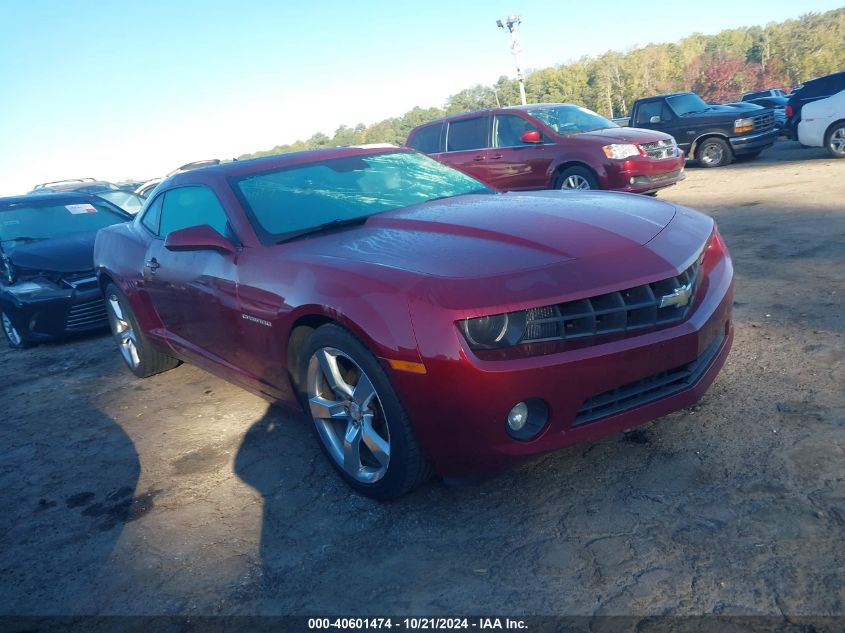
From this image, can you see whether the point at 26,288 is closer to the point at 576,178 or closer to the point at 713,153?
the point at 576,178

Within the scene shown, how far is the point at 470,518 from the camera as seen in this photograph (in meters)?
2.49

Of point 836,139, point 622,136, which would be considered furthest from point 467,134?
point 836,139

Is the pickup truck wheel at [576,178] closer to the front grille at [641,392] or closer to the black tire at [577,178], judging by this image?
the black tire at [577,178]

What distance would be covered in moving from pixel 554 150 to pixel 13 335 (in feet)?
23.1

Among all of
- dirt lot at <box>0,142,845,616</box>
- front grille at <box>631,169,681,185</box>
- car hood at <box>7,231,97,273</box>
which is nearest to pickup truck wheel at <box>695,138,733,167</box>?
front grille at <box>631,169,681,185</box>

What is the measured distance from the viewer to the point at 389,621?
6.57 ft

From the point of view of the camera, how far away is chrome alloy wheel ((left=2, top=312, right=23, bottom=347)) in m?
6.61

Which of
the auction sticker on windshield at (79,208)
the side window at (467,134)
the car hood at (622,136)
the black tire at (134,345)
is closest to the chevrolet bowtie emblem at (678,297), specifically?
the black tire at (134,345)

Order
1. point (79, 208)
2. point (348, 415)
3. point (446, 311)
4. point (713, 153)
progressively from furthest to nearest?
point (713, 153), point (79, 208), point (348, 415), point (446, 311)

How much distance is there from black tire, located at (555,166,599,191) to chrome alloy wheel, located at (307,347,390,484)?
6.86 metres

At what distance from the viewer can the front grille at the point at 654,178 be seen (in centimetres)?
867

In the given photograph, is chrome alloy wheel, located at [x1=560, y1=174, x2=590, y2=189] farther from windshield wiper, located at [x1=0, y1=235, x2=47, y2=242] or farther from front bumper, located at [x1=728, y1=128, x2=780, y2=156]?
windshield wiper, located at [x1=0, y1=235, x2=47, y2=242]

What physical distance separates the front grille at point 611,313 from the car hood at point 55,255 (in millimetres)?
5615

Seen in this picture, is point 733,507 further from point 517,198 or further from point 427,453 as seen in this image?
point 517,198
